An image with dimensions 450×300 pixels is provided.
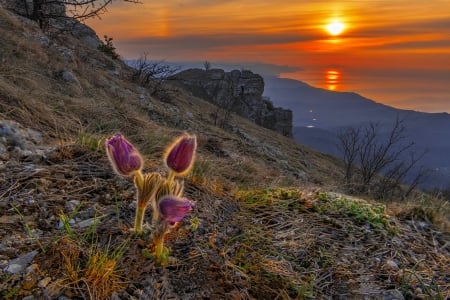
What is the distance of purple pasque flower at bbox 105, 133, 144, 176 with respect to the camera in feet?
7.55

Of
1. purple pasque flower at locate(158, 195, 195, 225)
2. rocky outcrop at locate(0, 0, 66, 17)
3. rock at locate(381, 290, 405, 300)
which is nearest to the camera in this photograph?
purple pasque flower at locate(158, 195, 195, 225)

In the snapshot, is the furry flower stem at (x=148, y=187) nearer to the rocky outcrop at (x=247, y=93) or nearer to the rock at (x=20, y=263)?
the rock at (x=20, y=263)

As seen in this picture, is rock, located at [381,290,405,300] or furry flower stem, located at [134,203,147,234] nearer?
furry flower stem, located at [134,203,147,234]

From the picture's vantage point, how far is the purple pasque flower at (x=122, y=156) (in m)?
2.30

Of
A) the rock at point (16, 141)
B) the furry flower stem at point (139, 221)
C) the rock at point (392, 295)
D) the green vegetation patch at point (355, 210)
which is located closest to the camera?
the furry flower stem at point (139, 221)

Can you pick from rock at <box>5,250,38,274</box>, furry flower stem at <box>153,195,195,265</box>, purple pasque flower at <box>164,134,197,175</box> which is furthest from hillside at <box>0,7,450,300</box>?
purple pasque flower at <box>164,134,197,175</box>

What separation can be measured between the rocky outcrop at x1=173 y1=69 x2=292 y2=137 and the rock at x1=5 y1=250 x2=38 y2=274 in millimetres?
50135

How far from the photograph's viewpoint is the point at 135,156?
7.61 ft

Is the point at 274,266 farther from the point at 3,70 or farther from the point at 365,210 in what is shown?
the point at 3,70

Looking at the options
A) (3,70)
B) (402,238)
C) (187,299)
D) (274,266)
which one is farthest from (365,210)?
(3,70)

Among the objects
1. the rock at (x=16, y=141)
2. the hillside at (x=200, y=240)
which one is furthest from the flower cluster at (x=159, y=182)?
the rock at (x=16, y=141)

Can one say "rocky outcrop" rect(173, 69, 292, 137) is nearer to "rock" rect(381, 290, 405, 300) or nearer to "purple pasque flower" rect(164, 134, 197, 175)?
"rock" rect(381, 290, 405, 300)

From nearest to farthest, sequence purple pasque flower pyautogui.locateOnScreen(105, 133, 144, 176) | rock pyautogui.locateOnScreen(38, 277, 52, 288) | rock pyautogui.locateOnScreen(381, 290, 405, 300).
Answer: rock pyautogui.locateOnScreen(38, 277, 52, 288) < purple pasque flower pyautogui.locateOnScreen(105, 133, 144, 176) < rock pyautogui.locateOnScreen(381, 290, 405, 300)

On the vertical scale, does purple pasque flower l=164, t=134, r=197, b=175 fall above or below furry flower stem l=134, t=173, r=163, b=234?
above
